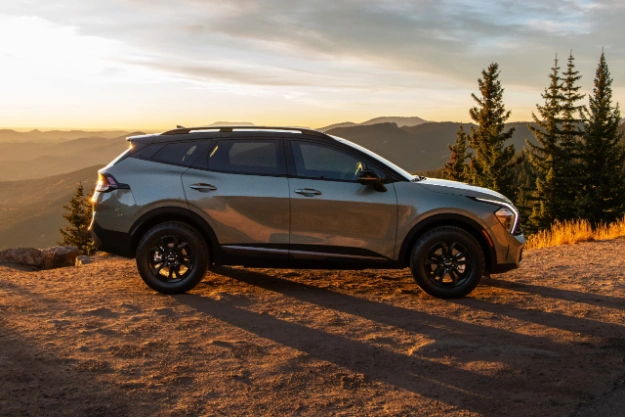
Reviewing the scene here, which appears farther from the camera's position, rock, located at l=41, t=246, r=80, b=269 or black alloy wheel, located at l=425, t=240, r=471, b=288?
rock, located at l=41, t=246, r=80, b=269

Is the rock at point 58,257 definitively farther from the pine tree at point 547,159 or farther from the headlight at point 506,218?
the pine tree at point 547,159

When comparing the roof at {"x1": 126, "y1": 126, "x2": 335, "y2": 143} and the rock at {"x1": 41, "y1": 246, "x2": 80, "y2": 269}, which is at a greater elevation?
the roof at {"x1": 126, "y1": 126, "x2": 335, "y2": 143}

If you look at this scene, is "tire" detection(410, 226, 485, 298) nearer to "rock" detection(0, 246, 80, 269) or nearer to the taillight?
the taillight

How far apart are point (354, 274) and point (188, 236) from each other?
8.56 feet

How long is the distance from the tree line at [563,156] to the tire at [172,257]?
38.1m

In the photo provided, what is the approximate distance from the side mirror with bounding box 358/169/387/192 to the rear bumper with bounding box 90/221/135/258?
112 inches

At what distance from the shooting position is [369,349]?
492 centimetres

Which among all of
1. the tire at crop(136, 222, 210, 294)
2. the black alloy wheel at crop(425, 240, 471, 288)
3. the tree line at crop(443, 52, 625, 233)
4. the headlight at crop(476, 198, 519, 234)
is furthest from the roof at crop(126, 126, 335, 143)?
the tree line at crop(443, 52, 625, 233)

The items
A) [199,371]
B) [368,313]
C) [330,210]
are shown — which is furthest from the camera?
[330,210]

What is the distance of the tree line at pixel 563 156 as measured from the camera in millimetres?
42125

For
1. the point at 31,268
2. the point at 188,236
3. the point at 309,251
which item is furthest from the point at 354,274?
the point at 31,268

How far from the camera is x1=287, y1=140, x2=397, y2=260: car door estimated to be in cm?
647

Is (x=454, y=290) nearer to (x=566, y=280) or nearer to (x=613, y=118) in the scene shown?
(x=566, y=280)

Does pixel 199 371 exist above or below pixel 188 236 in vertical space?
below
